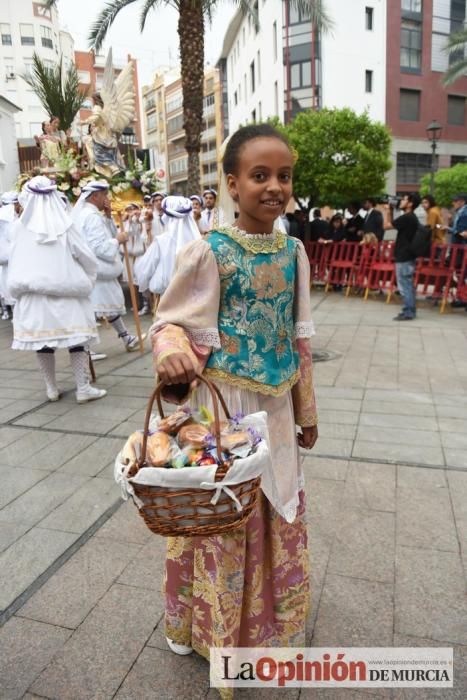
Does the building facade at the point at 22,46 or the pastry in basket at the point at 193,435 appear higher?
the building facade at the point at 22,46

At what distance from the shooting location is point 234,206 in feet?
7.22

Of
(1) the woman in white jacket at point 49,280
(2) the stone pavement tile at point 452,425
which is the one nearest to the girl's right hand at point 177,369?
(2) the stone pavement tile at point 452,425

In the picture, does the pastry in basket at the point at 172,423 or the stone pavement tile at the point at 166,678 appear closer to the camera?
the pastry in basket at the point at 172,423

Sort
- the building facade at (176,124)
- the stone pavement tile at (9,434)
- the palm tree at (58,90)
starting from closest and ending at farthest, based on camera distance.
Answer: the stone pavement tile at (9,434) → the palm tree at (58,90) → the building facade at (176,124)

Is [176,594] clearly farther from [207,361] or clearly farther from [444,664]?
[444,664]

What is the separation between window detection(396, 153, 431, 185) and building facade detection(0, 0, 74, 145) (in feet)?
121

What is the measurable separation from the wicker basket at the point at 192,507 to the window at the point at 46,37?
65009 millimetres

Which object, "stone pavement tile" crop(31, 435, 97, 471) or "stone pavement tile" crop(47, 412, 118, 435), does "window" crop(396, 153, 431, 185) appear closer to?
"stone pavement tile" crop(47, 412, 118, 435)

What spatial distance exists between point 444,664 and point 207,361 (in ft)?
4.64

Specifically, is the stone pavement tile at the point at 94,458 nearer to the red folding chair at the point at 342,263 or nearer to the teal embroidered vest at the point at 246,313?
the teal embroidered vest at the point at 246,313

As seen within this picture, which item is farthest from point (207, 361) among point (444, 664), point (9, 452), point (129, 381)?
point (129, 381)

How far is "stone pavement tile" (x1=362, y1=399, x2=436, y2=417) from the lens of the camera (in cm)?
461

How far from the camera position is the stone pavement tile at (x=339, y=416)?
441 centimetres

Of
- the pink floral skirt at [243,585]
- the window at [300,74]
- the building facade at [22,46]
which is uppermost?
the building facade at [22,46]
